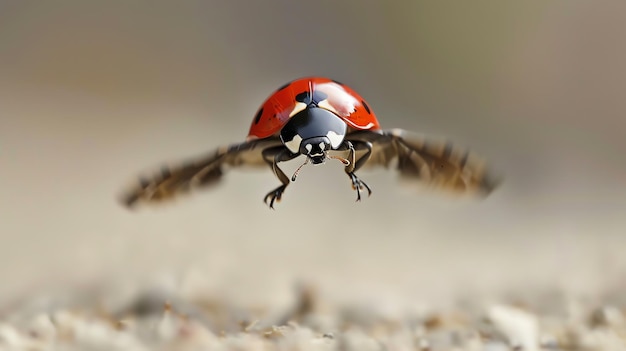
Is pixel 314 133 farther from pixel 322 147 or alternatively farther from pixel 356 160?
pixel 356 160

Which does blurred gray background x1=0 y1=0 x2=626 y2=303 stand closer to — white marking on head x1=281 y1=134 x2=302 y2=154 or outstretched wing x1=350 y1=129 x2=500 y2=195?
outstretched wing x1=350 y1=129 x2=500 y2=195

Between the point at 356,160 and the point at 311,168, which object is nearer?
the point at 356,160

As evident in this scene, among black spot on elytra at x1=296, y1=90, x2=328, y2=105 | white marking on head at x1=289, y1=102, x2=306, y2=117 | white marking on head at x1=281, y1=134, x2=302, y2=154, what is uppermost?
black spot on elytra at x1=296, y1=90, x2=328, y2=105

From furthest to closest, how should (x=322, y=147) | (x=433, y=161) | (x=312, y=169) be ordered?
(x=312, y=169)
(x=433, y=161)
(x=322, y=147)

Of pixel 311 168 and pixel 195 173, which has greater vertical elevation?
pixel 311 168

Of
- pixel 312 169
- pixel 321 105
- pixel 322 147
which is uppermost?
pixel 312 169

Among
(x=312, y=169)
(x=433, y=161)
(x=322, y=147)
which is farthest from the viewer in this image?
(x=312, y=169)

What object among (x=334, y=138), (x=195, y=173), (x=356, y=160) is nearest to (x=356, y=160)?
(x=356, y=160)

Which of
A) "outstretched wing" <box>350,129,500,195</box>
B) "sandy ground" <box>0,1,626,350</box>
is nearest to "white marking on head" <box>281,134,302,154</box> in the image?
"outstretched wing" <box>350,129,500,195</box>
